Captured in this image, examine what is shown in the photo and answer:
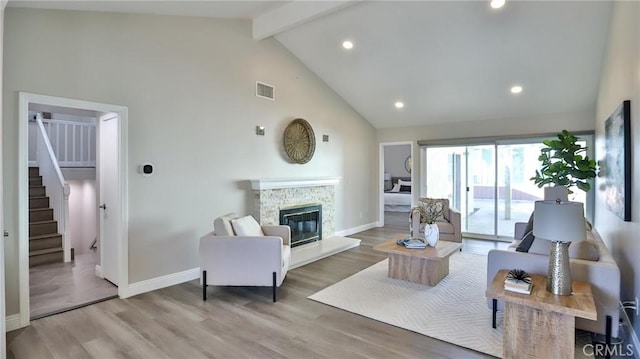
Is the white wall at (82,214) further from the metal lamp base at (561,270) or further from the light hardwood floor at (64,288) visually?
the metal lamp base at (561,270)

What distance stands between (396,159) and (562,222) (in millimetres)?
10707

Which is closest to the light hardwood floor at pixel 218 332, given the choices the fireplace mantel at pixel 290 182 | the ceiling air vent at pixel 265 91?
the fireplace mantel at pixel 290 182

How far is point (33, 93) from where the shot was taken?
3.20m

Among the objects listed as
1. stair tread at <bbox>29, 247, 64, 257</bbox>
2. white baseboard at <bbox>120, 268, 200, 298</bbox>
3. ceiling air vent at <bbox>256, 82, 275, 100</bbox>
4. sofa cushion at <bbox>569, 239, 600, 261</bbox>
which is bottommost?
white baseboard at <bbox>120, 268, 200, 298</bbox>

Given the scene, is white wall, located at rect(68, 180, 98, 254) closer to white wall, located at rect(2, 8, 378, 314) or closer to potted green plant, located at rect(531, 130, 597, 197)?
white wall, located at rect(2, 8, 378, 314)

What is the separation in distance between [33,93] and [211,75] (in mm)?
2005

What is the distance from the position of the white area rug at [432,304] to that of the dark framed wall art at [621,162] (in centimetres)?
117

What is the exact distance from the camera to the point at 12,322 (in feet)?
9.97

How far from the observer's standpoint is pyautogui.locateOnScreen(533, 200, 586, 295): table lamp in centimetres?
224

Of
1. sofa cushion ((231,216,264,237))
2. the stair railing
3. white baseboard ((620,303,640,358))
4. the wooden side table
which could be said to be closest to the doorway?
sofa cushion ((231,216,264,237))

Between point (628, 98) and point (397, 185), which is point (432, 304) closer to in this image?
point (628, 98)

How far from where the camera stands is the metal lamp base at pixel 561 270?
2.34 metres

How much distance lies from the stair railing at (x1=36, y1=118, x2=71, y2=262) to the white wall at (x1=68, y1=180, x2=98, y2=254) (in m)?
0.50

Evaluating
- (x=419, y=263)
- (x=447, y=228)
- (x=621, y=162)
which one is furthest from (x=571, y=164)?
(x=419, y=263)
